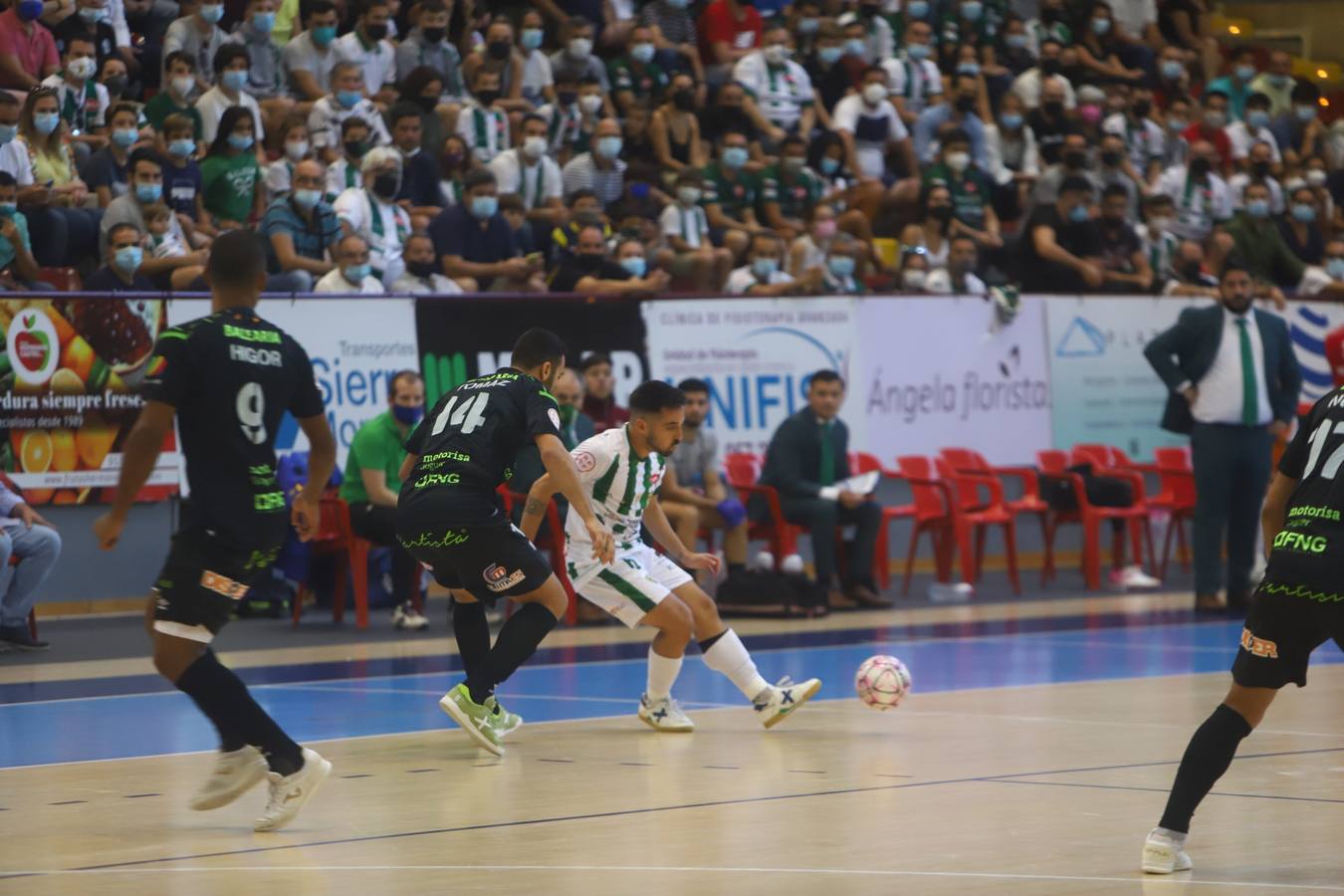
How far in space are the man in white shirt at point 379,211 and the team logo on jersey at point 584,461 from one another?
7.65 metres

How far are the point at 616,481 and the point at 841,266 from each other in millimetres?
9663

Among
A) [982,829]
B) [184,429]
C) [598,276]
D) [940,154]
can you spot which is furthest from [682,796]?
[940,154]

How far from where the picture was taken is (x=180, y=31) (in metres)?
18.2

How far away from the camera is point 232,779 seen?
725cm

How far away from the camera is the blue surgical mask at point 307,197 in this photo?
650 inches

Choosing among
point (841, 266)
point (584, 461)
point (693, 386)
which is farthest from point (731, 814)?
point (841, 266)

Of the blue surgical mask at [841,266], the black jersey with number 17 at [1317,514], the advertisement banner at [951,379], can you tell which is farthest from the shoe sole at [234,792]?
the blue surgical mask at [841,266]

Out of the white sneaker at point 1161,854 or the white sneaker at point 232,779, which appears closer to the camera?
the white sneaker at point 1161,854

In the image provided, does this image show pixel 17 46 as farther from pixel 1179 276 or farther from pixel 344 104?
pixel 1179 276

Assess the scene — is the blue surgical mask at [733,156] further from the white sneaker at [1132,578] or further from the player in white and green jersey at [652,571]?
the player in white and green jersey at [652,571]

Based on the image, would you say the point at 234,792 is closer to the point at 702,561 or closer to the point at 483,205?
the point at 702,561

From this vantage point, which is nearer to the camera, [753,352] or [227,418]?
[227,418]

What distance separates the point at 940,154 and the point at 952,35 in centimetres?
377

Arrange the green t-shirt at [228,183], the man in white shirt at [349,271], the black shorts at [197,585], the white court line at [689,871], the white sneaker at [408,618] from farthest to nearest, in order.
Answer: the green t-shirt at [228,183] → the man in white shirt at [349,271] → the white sneaker at [408,618] → the black shorts at [197,585] → the white court line at [689,871]
